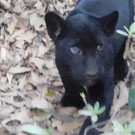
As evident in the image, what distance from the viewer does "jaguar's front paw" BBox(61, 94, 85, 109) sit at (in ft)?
12.9

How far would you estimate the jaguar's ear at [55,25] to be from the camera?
329 centimetres

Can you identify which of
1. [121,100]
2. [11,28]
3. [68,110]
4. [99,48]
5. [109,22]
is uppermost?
[109,22]

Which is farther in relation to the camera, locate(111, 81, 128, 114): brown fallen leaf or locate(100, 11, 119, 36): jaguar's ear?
locate(111, 81, 128, 114): brown fallen leaf

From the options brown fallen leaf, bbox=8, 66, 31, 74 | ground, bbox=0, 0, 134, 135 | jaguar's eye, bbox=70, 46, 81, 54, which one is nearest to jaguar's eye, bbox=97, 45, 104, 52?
jaguar's eye, bbox=70, 46, 81, 54

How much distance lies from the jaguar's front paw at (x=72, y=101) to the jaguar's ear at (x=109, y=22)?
755 mm

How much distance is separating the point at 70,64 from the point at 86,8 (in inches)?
23.2

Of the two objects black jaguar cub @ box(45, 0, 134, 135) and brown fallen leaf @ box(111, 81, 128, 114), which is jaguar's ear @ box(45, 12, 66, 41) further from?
brown fallen leaf @ box(111, 81, 128, 114)

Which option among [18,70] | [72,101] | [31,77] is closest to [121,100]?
[72,101]

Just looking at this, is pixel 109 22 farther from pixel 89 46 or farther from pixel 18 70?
pixel 18 70

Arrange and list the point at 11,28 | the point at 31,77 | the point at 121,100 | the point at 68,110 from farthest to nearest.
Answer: the point at 11,28
the point at 31,77
the point at 68,110
the point at 121,100

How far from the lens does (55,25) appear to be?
3.33 metres

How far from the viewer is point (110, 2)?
3771mm

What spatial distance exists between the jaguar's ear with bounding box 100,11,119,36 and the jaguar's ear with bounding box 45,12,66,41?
28 cm

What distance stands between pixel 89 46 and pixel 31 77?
48.8 inches
